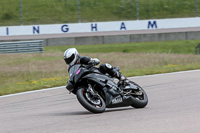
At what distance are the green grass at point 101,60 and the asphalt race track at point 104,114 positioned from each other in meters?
1.93

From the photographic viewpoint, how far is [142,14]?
24.9m

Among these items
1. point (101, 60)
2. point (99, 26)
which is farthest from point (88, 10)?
point (101, 60)

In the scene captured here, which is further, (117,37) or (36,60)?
(117,37)

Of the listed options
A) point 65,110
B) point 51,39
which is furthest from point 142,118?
point 51,39

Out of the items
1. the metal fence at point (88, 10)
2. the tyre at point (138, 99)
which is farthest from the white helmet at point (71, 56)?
the metal fence at point (88, 10)

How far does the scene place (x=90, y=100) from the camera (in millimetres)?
6469

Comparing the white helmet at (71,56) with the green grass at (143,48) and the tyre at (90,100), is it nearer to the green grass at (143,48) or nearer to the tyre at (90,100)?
the tyre at (90,100)

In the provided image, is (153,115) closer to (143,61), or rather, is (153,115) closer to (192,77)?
(192,77)

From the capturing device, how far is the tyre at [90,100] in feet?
20.8

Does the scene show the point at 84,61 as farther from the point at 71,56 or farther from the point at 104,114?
the point at 104,114

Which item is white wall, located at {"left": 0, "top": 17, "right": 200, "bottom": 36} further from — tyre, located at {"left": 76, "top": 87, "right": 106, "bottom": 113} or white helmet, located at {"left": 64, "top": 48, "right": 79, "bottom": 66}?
tyre, located at {"left": 76, "top": 87, "right": 106, "bottom": 113}

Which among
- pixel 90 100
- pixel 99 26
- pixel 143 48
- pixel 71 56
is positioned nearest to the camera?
pixel 90 100

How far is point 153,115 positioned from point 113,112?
0.80m

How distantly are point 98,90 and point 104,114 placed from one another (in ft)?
1.49
